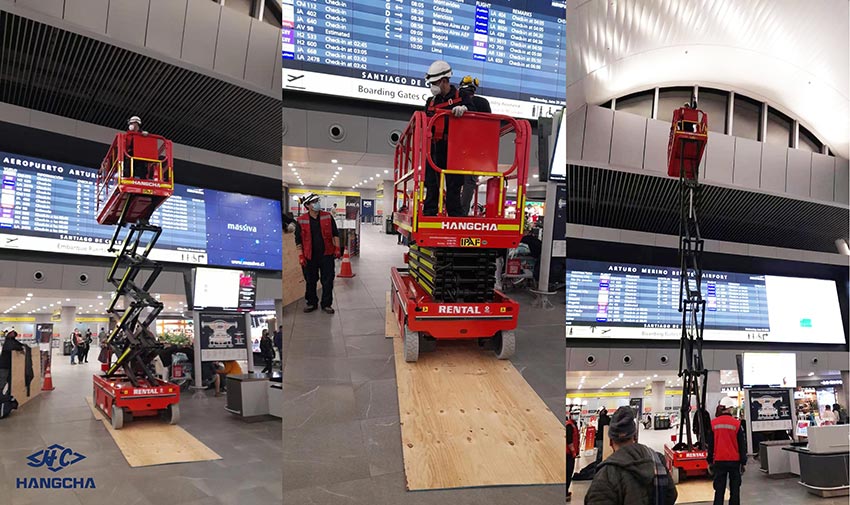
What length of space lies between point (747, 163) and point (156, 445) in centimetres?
303

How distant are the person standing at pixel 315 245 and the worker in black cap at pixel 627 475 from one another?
1180 millimetres

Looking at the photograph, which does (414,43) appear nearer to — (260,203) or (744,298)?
(260,203)

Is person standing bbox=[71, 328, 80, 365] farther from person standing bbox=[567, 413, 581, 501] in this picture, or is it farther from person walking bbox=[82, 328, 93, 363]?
person standing bbox=[567, 413, 581, 501]

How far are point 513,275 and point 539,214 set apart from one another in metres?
0.45

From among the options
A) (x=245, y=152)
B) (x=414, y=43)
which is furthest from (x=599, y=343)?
(x=245, y=152)

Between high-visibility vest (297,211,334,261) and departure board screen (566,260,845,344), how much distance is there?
0.97 metres

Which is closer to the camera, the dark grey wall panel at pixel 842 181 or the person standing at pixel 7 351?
the dark grey wall panel at pixel 842 181

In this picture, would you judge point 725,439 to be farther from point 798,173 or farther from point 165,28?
point 165,28

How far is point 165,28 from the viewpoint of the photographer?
172cm

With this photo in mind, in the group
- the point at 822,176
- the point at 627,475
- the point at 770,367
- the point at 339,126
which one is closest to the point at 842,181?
the point at 822,176

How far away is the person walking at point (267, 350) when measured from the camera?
1.50m

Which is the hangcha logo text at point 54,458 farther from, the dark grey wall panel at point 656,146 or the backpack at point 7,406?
the dark grey wall panel at point 656,146

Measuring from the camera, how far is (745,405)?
1.99 metres

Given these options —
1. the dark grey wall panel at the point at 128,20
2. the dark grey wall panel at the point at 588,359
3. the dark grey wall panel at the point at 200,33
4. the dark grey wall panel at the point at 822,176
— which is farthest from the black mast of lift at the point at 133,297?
the dark grey wall panel at the point at 822,176
